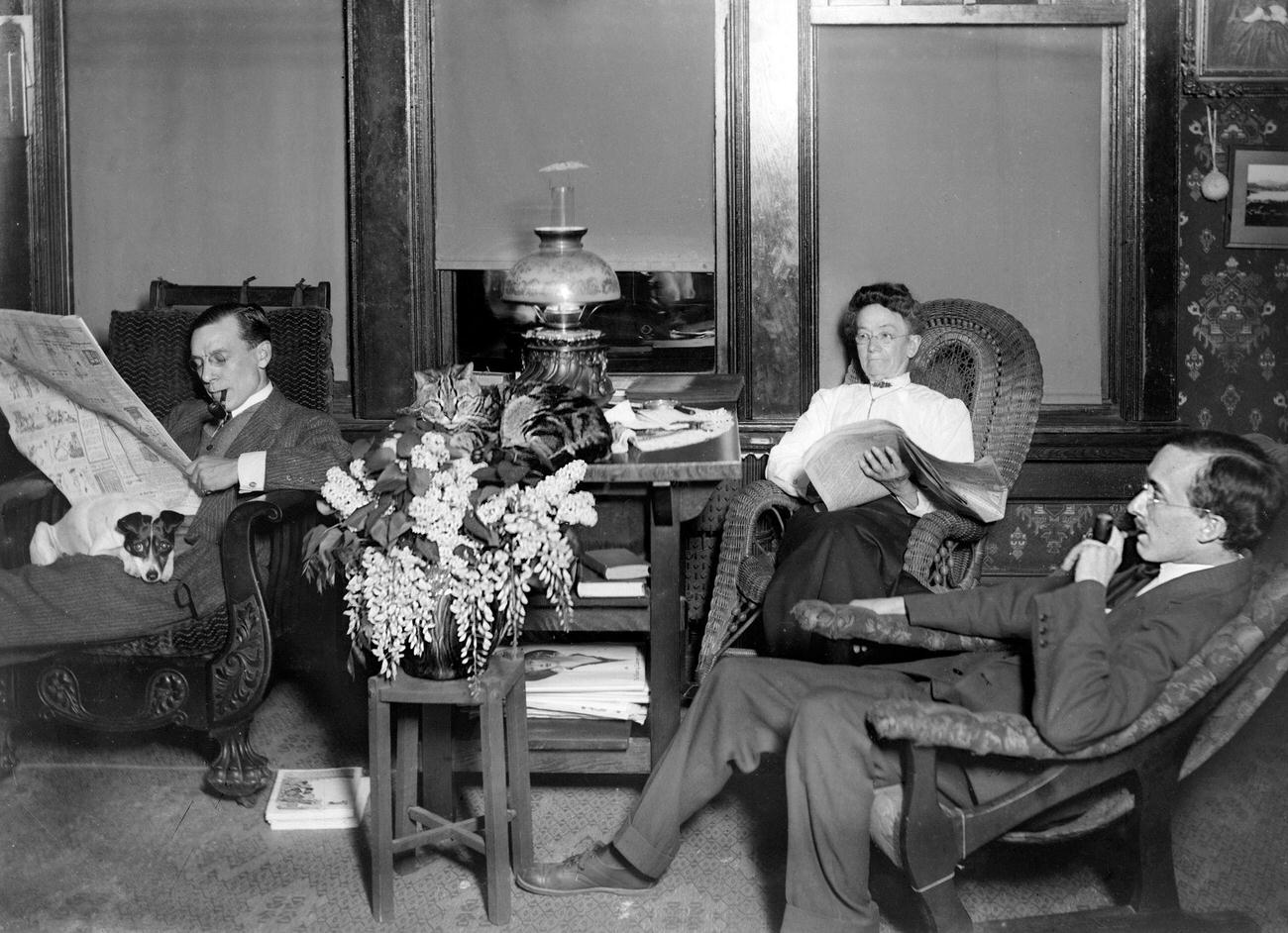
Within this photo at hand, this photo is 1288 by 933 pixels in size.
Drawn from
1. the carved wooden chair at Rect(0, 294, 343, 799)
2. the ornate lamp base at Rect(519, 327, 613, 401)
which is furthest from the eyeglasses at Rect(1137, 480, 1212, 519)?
the carved wooden chair at Rect(0, 294, 343, 799)

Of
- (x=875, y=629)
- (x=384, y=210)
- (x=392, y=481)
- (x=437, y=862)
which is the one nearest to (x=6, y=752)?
(x=437, y=862)

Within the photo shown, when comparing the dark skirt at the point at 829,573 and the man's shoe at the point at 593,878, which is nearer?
the man's shoe at the point at 593,878

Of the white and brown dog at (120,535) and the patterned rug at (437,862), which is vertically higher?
the white and brown dog at (120,535)

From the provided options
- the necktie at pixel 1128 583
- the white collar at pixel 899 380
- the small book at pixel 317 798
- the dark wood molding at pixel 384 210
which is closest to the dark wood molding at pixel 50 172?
the dark wood molding at pixel 384 210

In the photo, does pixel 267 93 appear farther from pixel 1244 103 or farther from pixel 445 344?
pixel 1244 103

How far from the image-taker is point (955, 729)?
2297 millimetres

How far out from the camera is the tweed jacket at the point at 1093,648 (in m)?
2.30

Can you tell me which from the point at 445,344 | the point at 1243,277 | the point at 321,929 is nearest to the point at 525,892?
the point at 321,929

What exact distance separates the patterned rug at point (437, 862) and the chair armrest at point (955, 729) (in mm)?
619

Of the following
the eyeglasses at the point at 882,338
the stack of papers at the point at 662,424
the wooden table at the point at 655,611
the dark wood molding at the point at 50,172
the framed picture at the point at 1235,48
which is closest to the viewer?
the wooden table at the point at 655,611

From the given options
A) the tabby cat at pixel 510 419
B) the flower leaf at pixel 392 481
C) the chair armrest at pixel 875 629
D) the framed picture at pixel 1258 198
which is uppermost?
the framed picture at pixel 1258 198

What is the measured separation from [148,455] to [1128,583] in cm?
245

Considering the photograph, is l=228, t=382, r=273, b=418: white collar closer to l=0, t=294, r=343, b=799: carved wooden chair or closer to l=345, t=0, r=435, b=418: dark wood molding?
l=0, t=294, r=343, b=799: carved wooden chair

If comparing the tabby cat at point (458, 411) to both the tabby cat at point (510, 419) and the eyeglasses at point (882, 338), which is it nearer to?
the tabby cat at point (510, 419)
